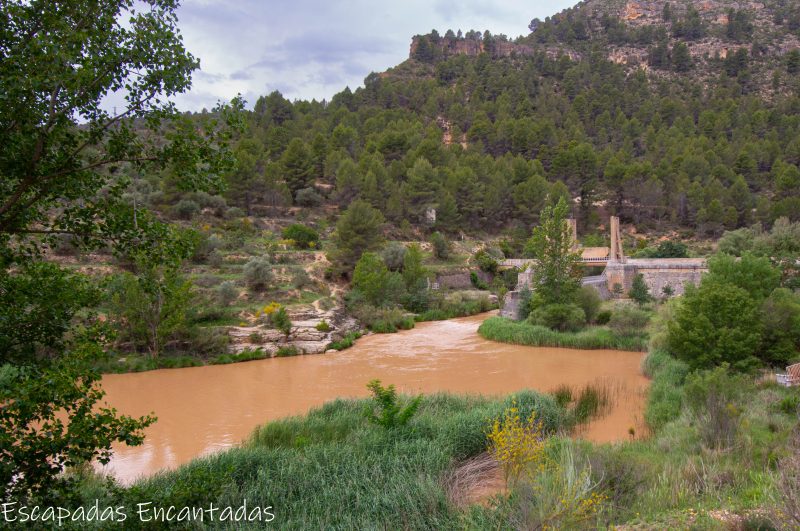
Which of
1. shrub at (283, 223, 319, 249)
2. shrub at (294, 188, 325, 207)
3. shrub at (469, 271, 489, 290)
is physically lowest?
shrub at (469, 271, 489, 290)

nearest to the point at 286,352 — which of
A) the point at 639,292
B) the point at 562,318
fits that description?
the point at 562,318

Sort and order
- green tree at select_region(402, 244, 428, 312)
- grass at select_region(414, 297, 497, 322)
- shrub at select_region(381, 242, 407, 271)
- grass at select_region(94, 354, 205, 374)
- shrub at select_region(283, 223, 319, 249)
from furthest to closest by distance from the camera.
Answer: shrub at select_region(283, 223, 319, 249), shrub at select_region(381, 242, 407, 271), green tree at select_region(402, 244, 428, 312), grass at select_region(414, 297, 497, 322), grass at select_region(94, 354, 205, 374)

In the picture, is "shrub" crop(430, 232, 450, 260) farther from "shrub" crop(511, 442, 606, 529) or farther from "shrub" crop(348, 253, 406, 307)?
"shrub" crop(511, 442, 606, 529)

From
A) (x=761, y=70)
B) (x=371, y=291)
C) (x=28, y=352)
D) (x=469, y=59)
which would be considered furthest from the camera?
(x=469, y=59)

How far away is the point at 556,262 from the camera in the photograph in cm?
2684

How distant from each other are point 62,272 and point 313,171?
4488 cm

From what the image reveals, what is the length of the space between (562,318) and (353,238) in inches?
616

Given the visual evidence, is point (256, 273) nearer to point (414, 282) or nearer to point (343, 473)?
point (414, 282)

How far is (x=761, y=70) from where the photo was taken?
281 feet

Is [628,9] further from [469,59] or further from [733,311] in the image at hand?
[733,311]

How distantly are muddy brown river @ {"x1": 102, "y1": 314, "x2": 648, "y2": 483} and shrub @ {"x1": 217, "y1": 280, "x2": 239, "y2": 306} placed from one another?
508cm

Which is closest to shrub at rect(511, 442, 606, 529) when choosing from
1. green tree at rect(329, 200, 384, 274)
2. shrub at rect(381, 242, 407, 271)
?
green tree at rect(329, 200, 384, 274)

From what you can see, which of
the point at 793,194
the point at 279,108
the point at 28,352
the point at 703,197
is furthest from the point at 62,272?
the point at 279,108

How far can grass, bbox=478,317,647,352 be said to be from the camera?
78.0ft
